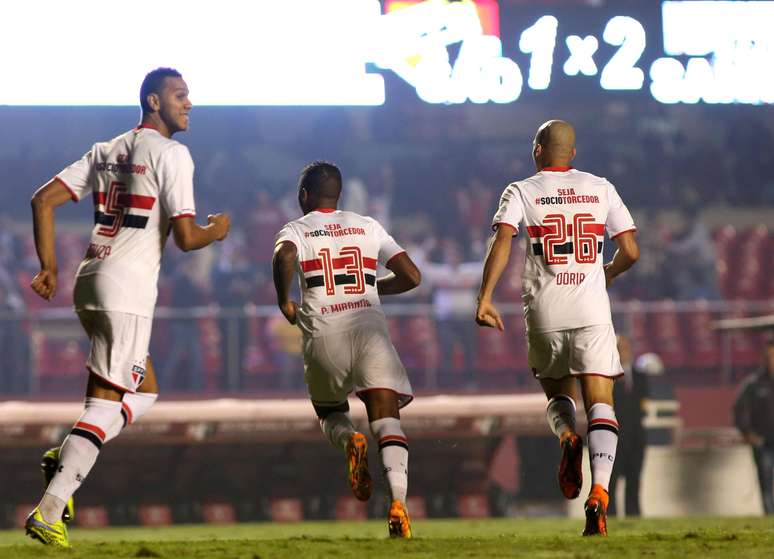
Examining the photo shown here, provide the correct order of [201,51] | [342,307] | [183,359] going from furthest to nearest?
[201,51] → [183,359] → [342,307]

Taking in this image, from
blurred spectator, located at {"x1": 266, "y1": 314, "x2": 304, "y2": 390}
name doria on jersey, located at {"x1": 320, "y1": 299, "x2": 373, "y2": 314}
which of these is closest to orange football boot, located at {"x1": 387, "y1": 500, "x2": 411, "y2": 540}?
name doria on jersey, located at {"x1": 320, "y1": 299, "x2": 373, "y2": 314}

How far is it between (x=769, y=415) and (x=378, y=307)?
852cm

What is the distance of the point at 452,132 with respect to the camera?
75.6ft

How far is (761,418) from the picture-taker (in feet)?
45.3

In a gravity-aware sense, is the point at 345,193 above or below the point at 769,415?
above

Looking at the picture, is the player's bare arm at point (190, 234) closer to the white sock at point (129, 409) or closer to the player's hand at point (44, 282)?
the player's hand at point (44, 282)

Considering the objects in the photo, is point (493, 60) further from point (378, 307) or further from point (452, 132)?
point (378, 307)

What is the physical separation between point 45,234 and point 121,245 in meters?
0.36

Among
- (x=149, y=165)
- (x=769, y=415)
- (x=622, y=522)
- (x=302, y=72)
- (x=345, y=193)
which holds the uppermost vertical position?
(x=302, y=72)

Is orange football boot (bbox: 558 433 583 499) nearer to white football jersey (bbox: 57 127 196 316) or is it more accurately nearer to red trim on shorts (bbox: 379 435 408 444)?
red trim on shorts (bbox: 379 435 408 444)

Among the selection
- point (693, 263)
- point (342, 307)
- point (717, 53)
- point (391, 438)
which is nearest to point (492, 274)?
point (342, 307)

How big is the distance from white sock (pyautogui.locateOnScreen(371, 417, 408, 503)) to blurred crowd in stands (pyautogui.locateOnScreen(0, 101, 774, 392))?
885 centimetres

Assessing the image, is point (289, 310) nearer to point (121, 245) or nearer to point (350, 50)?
point (121, 245)

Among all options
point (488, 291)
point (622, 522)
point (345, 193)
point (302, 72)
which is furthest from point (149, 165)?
point (345, 193)
